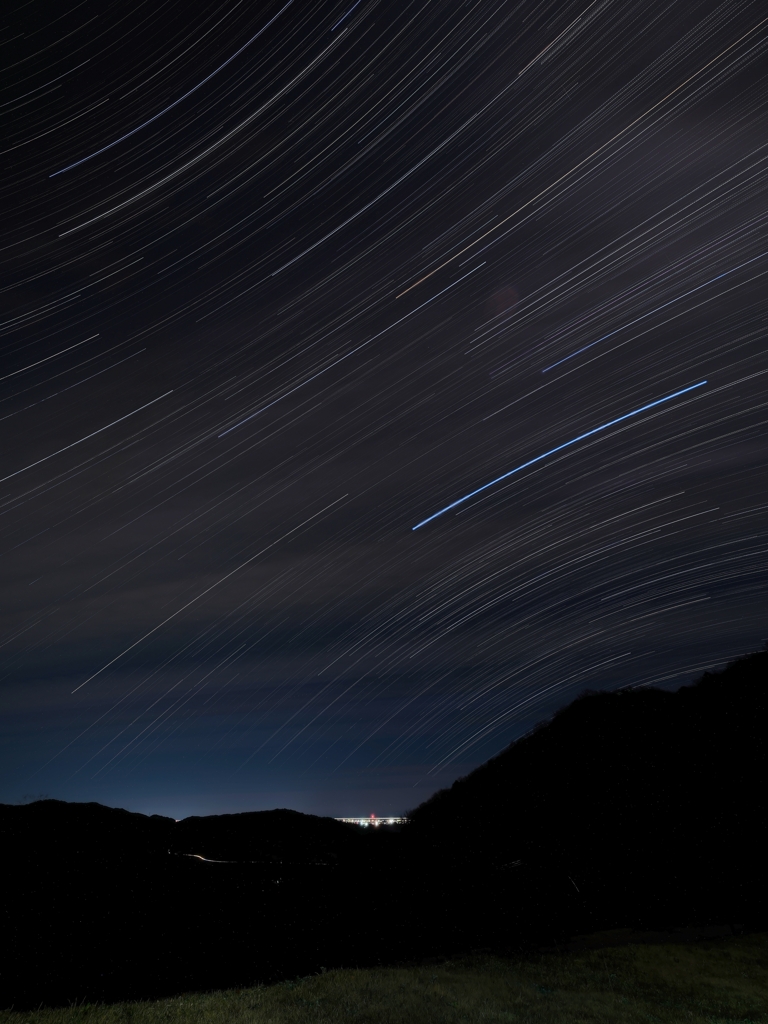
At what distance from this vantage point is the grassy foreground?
911cm

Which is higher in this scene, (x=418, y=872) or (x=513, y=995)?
(x=418, y=872)

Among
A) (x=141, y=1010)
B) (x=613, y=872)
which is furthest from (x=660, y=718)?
(x=141, y=1010)

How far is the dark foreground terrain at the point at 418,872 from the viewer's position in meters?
16.9

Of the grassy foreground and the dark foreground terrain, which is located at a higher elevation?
the dark foreground terrain

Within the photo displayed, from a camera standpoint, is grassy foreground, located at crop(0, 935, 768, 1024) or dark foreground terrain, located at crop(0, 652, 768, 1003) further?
dark foreground terrain, located at crop(0, 652, 768, 1003)

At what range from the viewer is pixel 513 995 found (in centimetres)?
1124

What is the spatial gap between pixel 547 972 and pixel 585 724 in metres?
14.8

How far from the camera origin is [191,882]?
2048cm

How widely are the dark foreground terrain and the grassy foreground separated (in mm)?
2870

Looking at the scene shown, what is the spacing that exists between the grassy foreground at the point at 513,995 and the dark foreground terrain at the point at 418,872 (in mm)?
2870

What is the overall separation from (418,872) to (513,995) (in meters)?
11.4

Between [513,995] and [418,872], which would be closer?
[513,995]

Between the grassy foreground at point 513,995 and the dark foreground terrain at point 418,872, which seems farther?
the dark foreground terrain at point 418,872

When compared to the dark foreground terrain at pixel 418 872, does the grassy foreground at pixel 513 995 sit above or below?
below
